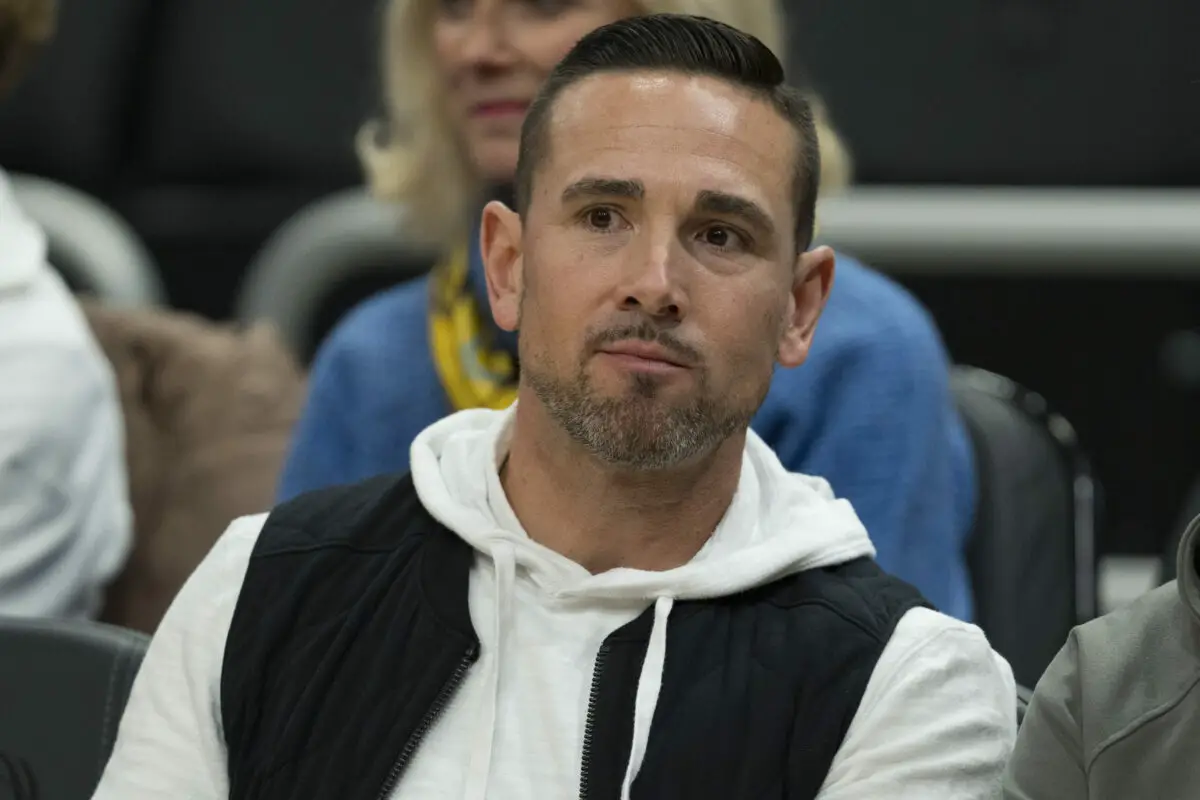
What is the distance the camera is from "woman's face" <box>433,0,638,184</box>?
1994mm

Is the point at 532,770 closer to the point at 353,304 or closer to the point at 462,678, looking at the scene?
the point at 462,678

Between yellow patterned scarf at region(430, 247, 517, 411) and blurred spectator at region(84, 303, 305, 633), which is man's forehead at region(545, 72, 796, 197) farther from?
blurred spectator at region(84, 303, 305, 633)

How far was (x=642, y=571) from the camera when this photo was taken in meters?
1.39

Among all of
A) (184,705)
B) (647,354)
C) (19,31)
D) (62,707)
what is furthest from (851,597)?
(19,31)

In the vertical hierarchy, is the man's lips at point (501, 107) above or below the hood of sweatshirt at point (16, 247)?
above

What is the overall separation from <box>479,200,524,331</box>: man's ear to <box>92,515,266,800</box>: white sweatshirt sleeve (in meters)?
0.25

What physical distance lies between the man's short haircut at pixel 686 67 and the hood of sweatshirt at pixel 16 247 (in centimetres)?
80

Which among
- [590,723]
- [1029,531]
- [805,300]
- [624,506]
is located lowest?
[1029,531]

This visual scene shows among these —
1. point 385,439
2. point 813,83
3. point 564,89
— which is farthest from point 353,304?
point 564,89

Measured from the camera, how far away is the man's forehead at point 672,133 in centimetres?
139

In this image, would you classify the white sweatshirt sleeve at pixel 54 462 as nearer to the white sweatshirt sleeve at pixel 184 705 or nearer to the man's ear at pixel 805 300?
the white sweatshirt sleeve at pixel 184 705

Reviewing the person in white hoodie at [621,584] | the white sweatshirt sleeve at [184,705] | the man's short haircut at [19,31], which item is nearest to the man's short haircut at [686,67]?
the person in white hoodie at [621,584]

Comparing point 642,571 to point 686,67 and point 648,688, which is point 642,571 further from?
point 686,67

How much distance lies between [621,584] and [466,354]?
2.39 ft
